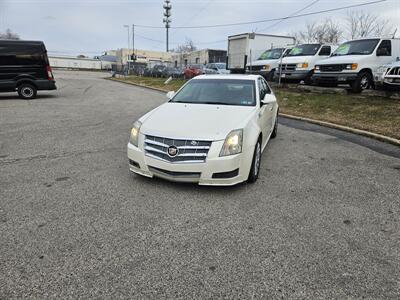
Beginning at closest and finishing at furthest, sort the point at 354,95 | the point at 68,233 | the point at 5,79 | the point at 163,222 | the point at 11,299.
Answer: the point at 11,299 → the point at 68,233 → the point at 163,222 → the point at 354,95 → the point at 5,79

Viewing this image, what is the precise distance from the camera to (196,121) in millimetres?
4133

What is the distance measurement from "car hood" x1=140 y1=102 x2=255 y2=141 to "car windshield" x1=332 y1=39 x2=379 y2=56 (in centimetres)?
884

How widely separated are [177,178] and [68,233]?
55.5 inches

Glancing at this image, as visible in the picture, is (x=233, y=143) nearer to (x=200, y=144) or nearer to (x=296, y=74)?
(x=200, y=144)

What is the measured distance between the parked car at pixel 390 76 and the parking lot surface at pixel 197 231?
207 inches

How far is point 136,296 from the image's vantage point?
2186 millimetres

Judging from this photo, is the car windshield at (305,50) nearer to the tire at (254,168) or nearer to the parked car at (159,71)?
the tire at (254,168)

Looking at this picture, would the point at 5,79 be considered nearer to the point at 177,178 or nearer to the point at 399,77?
the point at 177,178

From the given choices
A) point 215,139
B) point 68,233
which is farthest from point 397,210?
point 68,233

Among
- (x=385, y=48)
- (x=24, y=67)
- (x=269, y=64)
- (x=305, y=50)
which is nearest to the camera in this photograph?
(x=385, y=48)

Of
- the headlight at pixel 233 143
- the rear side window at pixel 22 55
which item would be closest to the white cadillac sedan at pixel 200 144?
the headlight at pixel 233 143

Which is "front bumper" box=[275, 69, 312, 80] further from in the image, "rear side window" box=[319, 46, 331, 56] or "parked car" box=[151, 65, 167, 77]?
"parked car" box=[151, 65, 167, 77]

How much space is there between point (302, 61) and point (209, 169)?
11.8 m

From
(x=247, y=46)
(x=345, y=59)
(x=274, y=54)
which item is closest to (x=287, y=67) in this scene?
(x=274, y=54)
